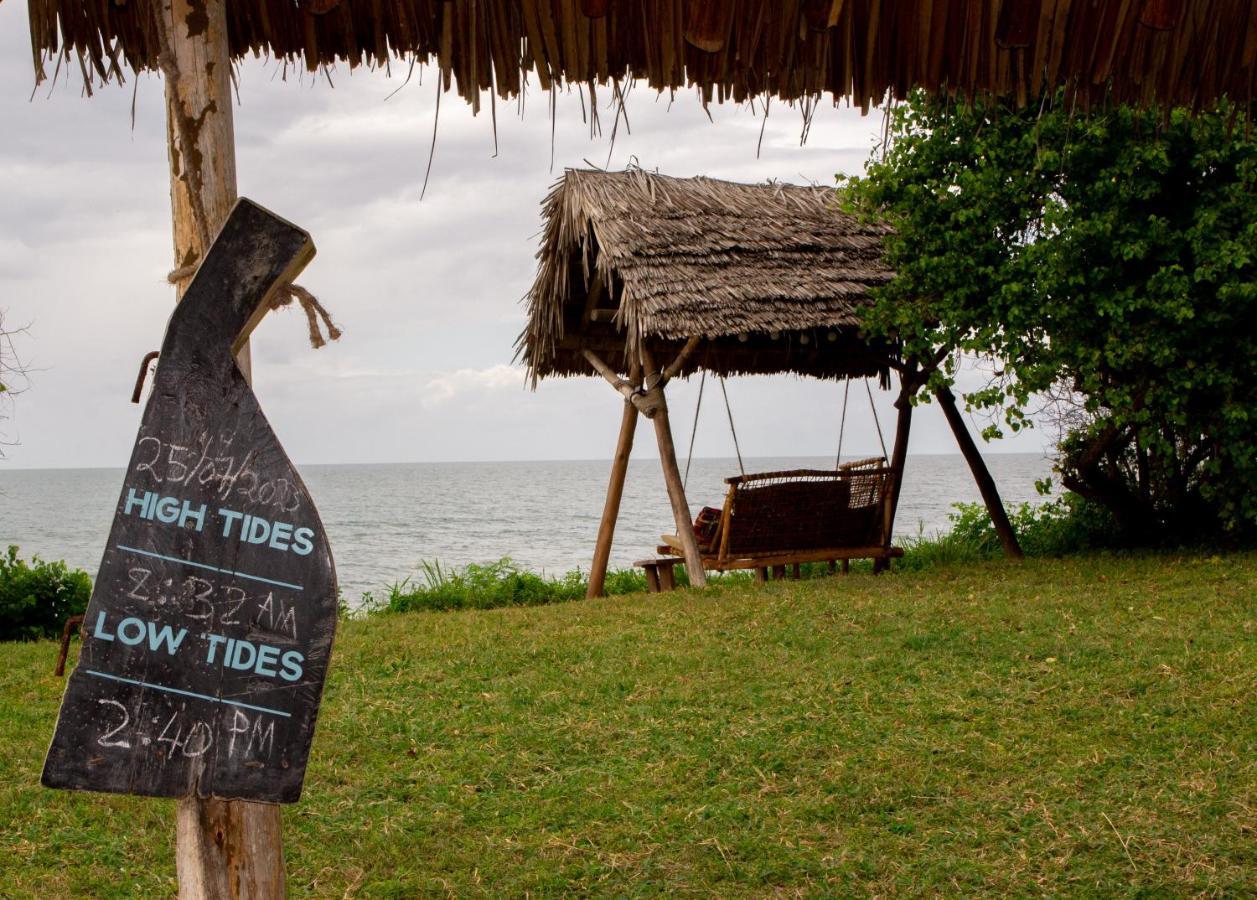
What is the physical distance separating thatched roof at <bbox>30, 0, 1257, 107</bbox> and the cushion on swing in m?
6.02

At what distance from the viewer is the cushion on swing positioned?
30.5 ft

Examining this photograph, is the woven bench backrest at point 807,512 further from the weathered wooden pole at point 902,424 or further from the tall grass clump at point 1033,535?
the tall grass clump at point 1033,535

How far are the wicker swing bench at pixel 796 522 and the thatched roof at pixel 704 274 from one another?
3.71ft

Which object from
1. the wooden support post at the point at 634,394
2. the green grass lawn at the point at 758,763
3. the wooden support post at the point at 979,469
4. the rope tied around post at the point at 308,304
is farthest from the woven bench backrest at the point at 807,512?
the rope tied around post at the point at 308,304

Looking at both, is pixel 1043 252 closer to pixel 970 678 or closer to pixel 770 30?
pixel 970 678

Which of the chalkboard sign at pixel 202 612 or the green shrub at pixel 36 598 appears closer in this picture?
the chalkboard sign at pixel 202 612

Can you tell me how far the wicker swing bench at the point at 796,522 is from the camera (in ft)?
29.5

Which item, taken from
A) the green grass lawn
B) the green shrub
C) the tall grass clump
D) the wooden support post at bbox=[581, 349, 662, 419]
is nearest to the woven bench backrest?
the wooden support post at bbox=[581, 349, 662, 419]

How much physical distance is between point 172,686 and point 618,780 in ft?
9.05

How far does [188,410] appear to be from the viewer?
7.05ft

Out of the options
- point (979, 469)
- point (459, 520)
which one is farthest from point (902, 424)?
point (459, 520)

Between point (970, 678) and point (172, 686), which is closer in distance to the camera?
point (172, 686)

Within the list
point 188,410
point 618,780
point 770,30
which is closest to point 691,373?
point 618,780

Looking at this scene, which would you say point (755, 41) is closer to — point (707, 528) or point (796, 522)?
point (796, 522)
